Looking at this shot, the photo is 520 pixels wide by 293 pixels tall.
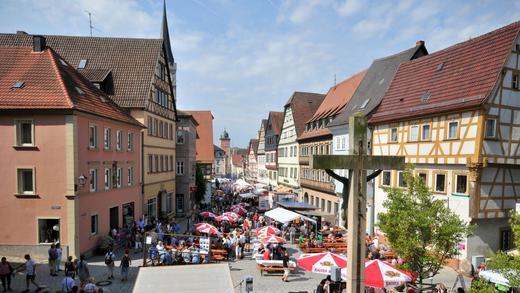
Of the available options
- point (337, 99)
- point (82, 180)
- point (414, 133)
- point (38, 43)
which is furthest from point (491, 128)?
point (38, 43)

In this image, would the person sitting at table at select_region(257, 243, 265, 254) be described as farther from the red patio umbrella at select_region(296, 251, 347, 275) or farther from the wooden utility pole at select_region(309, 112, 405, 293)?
the wooden utility pole at select_region(309, 112, 405, 293)

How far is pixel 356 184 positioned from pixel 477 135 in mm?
12450

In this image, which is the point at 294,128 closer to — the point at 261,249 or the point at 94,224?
the point at 261,249

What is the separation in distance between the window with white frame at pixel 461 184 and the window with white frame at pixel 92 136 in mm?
18033

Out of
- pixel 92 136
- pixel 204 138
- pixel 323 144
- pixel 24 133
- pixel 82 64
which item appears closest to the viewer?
pixel 24 133

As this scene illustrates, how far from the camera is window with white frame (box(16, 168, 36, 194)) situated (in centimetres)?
1658

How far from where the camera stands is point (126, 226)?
2298cm

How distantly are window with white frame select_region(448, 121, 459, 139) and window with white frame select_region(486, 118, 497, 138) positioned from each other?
4.13 ft

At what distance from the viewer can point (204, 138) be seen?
52.2 m

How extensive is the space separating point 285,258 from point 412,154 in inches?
381

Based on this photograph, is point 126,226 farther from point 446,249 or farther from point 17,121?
point 446,249

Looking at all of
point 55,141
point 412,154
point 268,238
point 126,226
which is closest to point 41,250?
point 55,141

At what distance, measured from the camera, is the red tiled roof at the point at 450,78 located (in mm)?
16688

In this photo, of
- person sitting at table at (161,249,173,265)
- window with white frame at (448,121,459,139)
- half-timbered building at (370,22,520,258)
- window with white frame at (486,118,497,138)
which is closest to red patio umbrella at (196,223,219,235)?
person sitting at table at (161,249,173,265)
